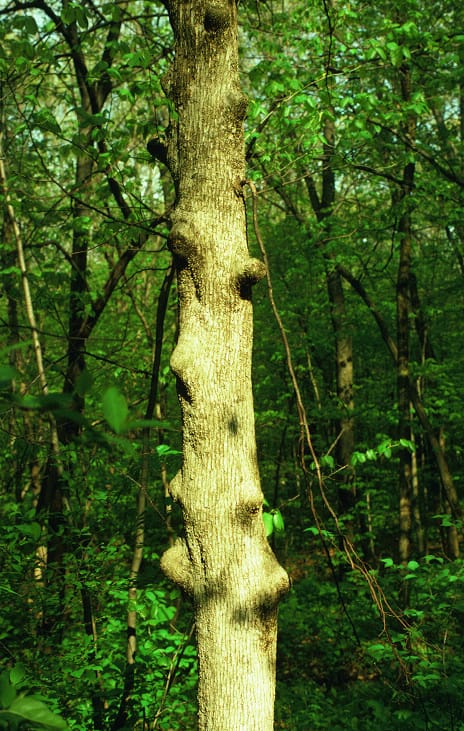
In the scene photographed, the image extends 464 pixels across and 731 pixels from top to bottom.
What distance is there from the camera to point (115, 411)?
2.94 feet

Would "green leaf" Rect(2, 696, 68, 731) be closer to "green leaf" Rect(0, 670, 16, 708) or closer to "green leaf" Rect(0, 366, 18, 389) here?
"green leaf" Rect(0, 670, 16, 708)

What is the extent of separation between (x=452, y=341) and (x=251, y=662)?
1232cm

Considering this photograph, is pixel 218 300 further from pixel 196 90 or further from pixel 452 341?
pixel 452 341

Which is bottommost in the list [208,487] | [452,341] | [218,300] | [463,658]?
[463,658]

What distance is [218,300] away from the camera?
72.8 inches

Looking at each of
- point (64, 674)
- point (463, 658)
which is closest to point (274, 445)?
point (463, 658)

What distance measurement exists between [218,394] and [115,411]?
93cm

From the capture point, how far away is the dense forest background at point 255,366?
352cm

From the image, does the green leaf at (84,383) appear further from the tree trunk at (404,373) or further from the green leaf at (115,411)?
the tree trunk at (404,373)

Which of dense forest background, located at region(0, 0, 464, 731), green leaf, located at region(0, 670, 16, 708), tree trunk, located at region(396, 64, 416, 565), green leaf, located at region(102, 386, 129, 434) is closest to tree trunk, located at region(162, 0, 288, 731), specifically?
dense forest background, located at region(0, 0, 464, 731)

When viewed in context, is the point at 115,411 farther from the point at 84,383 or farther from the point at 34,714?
the point at 34,714

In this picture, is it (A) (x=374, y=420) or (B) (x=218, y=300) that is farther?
(A) (x=374, y=420)

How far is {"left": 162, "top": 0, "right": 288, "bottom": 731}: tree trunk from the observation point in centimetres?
172

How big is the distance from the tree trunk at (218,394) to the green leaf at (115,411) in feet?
2.94
